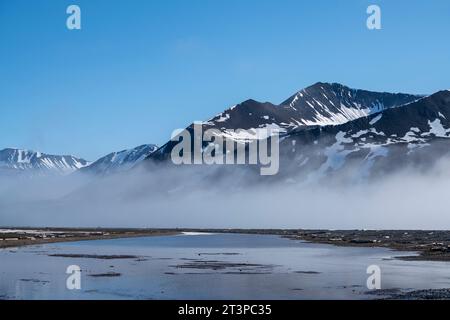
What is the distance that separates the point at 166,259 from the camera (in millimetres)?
91562

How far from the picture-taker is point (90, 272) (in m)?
68.1
